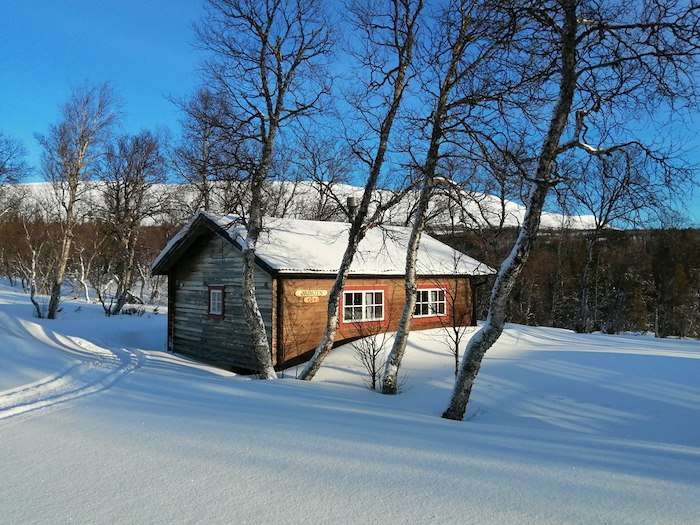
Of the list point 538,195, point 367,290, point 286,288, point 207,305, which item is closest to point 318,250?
point 367,290

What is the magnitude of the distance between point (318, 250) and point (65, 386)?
818cm

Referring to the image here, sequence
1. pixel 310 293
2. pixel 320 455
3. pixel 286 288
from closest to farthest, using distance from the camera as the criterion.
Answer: pixel 320 455 → pixel 286 288 → pixel 310 293

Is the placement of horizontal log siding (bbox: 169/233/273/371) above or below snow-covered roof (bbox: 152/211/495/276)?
below

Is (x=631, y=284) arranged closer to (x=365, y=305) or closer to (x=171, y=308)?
(x=365, y=305)

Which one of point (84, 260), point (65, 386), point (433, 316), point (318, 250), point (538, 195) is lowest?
point (65, 386)

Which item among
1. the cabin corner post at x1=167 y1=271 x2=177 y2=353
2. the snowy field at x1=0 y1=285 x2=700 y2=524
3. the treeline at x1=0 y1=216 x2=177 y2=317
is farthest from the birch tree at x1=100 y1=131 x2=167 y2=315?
the snowy field at x1=0 y1=285 x2=700 y2=524

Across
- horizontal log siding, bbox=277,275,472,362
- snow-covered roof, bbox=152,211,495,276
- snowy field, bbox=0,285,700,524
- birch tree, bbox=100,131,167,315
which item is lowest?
snowy field, bbox=0,285,700,524

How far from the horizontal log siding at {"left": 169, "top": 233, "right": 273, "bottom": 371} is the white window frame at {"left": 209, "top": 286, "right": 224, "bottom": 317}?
158 millimetres

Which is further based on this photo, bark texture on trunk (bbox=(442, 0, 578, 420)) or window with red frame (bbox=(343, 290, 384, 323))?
window with red frame (bbox=(343, 290, 384, 323))

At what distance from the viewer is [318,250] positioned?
14.7m

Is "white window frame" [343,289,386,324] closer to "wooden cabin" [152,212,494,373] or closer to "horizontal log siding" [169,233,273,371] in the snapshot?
"wooden cabin" [152,212,494,373]

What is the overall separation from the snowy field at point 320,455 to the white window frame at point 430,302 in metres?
7.49

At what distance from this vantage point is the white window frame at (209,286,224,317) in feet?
48.3

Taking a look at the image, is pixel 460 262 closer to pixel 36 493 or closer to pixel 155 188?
pixel 36 493
